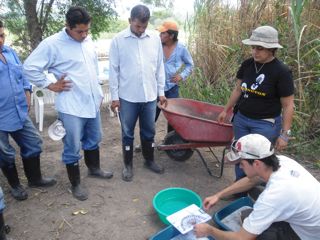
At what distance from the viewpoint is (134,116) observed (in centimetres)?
334

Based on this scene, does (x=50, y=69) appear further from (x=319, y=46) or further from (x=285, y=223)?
(x=319, y=46)

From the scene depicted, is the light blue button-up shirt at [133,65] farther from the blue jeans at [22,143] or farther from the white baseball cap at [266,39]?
the white baseball cap at [266,39]

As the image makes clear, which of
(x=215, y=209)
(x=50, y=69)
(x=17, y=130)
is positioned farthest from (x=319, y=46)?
(x=17, y=130)

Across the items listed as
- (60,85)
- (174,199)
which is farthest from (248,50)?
(60,85)

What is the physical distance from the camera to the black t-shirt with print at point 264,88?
2543 mm

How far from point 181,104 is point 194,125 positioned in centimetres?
72

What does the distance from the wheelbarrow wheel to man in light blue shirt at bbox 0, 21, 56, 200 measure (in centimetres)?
150

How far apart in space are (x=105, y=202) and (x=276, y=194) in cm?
188

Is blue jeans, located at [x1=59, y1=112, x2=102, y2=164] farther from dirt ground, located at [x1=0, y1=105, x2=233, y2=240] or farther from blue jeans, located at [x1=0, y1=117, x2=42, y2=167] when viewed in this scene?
dirt ground, located at [x1=0, y1=105, x2=233, y2=240]

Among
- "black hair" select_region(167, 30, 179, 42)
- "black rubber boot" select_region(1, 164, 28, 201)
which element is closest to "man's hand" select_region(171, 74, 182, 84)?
"black hair" select_region(167, 30, 179, 42)

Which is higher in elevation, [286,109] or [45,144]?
[286,109]

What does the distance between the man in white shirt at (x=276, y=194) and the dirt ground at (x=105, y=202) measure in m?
1.14

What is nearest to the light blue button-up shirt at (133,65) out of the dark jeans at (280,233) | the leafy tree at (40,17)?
the dark jeans at (280,233)

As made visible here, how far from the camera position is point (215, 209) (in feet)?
10.1
